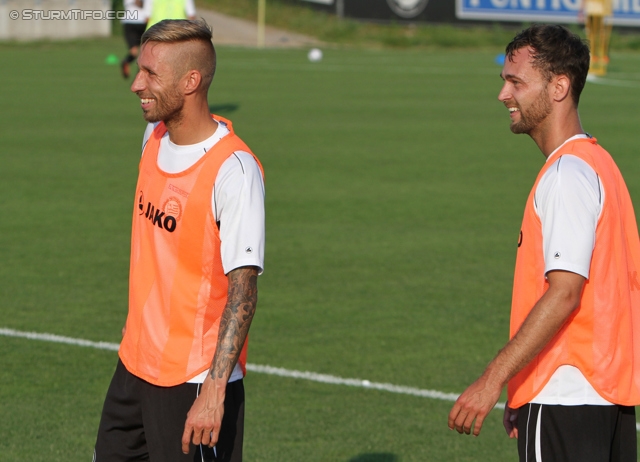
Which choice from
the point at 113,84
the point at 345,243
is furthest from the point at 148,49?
the point at 113,84

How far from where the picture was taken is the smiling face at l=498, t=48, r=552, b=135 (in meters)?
3.72

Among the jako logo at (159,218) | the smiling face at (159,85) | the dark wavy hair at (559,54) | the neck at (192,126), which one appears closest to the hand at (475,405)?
the dark wavy hair at (559,54)

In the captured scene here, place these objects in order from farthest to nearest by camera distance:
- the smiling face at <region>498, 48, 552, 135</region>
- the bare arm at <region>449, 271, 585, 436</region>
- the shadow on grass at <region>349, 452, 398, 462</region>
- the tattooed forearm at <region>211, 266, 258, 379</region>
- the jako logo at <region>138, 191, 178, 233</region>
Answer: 1. the shadow on grass at <region>349, 452, 398, 462</region>
2. the jako logo at <region>138, 191, 178, 233</region>
3. the tattooed forearm at <region>211, 266, 258, 379</region>
4. the smiling face at <region>498, 48, 552, 135</region>
5. the bare arm at <region>449, 271, 585, 436</region>

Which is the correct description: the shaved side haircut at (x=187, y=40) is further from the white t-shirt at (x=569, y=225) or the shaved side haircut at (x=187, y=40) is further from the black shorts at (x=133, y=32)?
the black shorts at (x=133, y=32)

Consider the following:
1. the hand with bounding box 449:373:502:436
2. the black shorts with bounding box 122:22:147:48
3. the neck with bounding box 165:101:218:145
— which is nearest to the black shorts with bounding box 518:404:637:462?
the hand with bounding box 449:373:502:436

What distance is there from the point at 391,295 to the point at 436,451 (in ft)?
10.4

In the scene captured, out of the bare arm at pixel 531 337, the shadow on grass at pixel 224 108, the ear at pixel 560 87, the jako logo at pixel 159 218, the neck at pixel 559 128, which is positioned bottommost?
the shadow on grass at pixel 224 108

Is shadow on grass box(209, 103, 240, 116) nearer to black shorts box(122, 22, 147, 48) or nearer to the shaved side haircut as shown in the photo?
black shorts box(122, 22, 147, 48)

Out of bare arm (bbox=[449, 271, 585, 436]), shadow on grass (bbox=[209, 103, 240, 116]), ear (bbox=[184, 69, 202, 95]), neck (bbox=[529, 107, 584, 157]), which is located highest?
ear (bbox=[184, 69, 202, 95])

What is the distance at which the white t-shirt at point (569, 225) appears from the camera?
346 centimetres

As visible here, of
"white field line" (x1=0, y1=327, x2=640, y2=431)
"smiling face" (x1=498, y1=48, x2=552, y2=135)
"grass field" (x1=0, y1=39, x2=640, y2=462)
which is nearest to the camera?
"smiling face" (x1=498, y1=48, x2=552, y2=135)

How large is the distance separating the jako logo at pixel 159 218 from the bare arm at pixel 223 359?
0.94 ft

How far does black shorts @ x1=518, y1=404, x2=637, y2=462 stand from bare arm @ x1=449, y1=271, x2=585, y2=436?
0.79ft

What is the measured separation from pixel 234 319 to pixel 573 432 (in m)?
1.20
